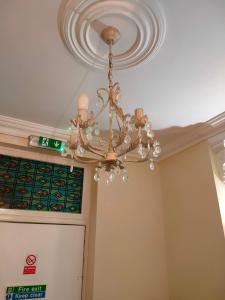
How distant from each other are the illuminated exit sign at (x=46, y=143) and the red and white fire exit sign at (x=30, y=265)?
1.07 m

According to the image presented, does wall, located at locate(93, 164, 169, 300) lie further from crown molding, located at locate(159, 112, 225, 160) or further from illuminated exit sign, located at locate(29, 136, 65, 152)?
illuminated exit sign, located at locate(29, 136, 65, 152)

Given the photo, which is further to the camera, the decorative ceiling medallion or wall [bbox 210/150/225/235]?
wall [bbox 210/150/225/235]

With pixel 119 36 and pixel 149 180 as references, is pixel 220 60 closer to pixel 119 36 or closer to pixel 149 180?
pixel 119 36

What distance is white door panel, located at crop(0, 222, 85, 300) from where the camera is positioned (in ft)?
7.66

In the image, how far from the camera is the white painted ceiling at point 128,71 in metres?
1.48

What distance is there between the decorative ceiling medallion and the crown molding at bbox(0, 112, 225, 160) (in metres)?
1.12

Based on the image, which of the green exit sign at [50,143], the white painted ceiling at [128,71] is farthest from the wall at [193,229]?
the green exit sign at [50,143]

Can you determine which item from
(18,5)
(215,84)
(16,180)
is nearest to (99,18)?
(18,5)

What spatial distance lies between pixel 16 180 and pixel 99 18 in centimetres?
183

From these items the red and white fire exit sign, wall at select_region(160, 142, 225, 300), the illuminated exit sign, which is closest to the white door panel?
the red and white fire exit sign

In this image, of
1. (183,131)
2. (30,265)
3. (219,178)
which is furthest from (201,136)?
(30,265)

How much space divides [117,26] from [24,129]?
5.03ft

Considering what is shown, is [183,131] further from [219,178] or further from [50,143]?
[50,143]

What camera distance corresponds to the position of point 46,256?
2.50m
